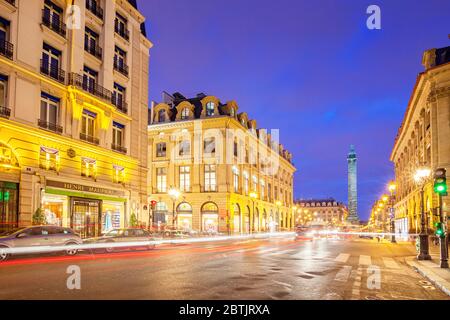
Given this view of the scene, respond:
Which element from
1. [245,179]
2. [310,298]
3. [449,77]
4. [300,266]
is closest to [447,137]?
[449,77]

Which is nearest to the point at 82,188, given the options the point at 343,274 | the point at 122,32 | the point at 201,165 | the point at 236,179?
the point at 122,32

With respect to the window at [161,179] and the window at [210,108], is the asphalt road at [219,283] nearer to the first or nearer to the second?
the window at [210,108]

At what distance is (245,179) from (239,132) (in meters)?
7.91

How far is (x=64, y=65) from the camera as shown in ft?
91.1

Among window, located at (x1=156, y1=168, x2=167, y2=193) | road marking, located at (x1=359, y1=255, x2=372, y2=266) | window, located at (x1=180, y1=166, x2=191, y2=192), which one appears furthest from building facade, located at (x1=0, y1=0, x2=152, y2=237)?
window, located at (x1=156, y1=168, x2=167, y2=193)

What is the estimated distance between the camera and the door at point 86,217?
94.0 ft

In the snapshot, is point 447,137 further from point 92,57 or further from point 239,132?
point 239,132

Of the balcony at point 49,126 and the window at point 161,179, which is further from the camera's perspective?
the window at point 161,179

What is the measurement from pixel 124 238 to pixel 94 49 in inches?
574

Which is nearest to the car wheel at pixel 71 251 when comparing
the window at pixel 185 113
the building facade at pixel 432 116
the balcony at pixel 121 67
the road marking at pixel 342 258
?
the road marking at pixel 342 258

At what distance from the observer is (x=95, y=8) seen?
31391 millimetres

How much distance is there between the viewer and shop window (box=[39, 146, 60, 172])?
2539 cm

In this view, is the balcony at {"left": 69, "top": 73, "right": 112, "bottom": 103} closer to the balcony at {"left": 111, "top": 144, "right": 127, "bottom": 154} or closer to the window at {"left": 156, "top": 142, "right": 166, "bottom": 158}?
the balcony at {"left": 111, "top": 144, "right": 127, "bottom": 154}

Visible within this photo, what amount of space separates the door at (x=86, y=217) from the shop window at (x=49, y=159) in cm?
298
